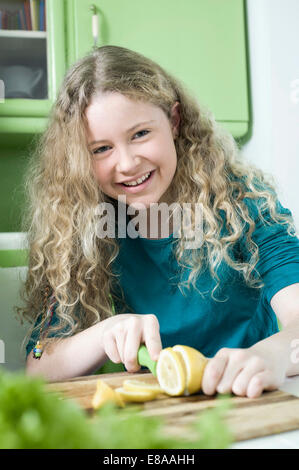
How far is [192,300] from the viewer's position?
118cm

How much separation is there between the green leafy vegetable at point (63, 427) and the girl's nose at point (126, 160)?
2.81 ft

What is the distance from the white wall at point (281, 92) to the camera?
2061 mm

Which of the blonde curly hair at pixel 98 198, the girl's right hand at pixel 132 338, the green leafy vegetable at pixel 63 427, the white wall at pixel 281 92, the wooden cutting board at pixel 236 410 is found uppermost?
the white wall at pixel 281 92

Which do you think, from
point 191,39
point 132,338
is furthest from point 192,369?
point 191,39

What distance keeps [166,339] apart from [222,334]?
0.14m

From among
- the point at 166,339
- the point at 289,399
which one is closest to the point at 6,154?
the point at 166,339

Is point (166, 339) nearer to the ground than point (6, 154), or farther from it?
nearer to the ground

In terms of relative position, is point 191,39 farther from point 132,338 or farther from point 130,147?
point 132,338

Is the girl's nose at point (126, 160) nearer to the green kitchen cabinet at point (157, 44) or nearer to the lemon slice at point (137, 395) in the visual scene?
the lemon slice at point (137, 395)

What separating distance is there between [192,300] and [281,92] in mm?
1254

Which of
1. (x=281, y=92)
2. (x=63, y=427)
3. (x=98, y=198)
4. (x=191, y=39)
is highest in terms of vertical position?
(x=191, y=39)

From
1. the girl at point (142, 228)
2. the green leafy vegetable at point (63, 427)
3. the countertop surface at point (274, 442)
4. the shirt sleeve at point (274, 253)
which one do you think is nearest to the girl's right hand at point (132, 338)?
the girl at point (142, 228)
